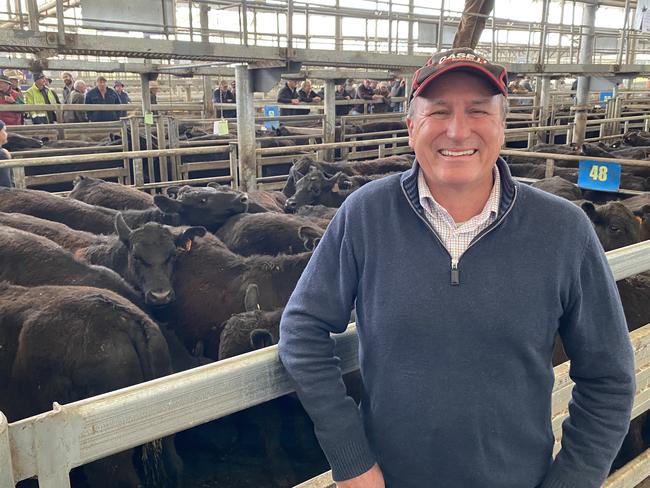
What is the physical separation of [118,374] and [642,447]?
314 centimetres

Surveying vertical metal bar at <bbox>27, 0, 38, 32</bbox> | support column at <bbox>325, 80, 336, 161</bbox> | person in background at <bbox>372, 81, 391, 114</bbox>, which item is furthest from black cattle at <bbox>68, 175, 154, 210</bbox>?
person in background at <bbox>372, 81, 391, 114</bbox>

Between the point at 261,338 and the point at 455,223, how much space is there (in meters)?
1.87

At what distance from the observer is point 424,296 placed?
1543mm

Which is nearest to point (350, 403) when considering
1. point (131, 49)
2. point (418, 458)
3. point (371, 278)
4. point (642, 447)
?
point (418, 458)

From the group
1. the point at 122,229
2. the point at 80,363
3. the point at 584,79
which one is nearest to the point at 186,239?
the point at 122,229

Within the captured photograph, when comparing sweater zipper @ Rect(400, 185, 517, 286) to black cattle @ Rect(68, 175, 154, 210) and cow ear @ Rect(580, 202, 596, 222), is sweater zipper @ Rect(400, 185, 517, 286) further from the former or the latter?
black cattle @ Rect(68, 175, 154, 210)

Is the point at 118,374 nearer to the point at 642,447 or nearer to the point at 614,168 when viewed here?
the point at 642,447

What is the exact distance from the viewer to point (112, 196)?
7.78 metres

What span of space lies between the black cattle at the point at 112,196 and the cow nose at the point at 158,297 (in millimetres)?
3036

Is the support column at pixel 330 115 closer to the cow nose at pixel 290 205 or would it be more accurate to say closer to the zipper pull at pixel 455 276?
the cow nose at pixel 290 205

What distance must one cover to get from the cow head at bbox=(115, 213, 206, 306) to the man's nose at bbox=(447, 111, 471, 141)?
3.56m

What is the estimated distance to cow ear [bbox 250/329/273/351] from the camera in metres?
3.28

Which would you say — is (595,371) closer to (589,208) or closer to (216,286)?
(216,286)

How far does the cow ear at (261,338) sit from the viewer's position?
10.8 feet
